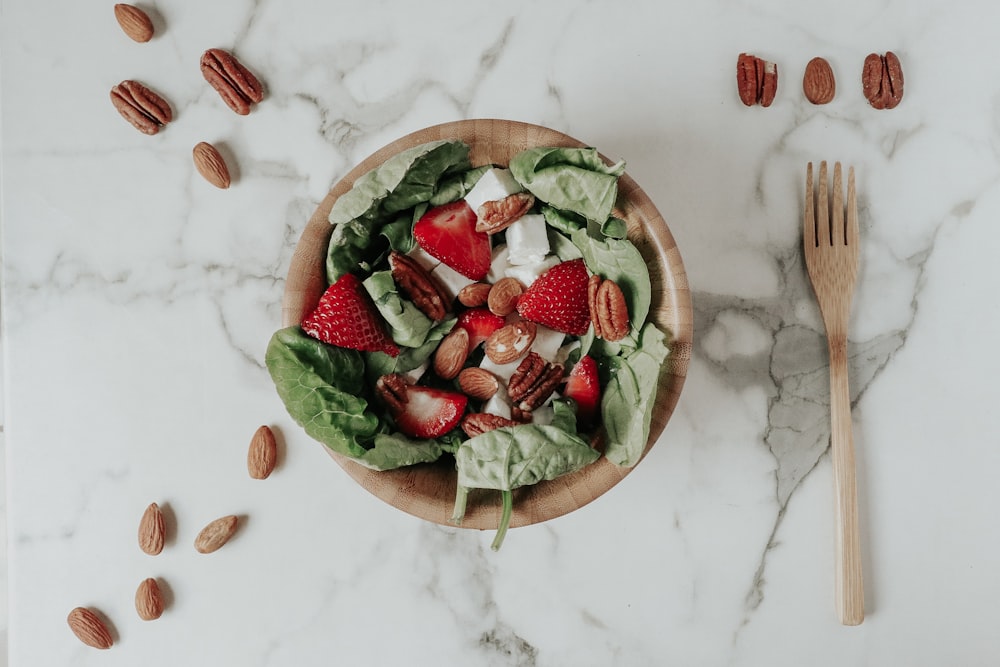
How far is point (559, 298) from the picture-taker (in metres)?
0.89

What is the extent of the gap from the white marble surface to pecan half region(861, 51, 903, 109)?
0.06 feet

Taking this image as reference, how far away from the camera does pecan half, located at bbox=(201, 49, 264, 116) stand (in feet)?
3.44

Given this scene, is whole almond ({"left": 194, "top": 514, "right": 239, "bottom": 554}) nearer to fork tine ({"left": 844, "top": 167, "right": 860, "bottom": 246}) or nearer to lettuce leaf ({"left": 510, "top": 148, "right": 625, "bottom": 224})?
lettuce leaf ({"left": 510, "top": 148, "right": 625, "bottom": 224})

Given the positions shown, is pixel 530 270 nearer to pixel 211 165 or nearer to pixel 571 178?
pixel 571 178

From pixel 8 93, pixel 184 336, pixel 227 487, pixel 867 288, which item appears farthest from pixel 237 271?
pixel 867 288

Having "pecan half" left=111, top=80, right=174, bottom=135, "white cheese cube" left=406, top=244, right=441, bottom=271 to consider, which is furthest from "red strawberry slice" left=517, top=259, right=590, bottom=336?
"pecan half" left=111, top=80, right=174, bottom=135

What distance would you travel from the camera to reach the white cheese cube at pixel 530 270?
93cm

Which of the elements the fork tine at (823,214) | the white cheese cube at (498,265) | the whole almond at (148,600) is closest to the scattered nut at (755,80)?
the fork tine at (823,214)

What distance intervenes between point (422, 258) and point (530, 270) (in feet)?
0.44

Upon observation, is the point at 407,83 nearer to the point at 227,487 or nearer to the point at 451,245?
the point at 451,245

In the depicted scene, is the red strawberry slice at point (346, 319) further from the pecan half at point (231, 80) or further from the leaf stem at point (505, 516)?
the pecan half at point (231, 80)

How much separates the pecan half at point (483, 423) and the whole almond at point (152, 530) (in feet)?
1.58

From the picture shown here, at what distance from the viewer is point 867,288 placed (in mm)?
1073

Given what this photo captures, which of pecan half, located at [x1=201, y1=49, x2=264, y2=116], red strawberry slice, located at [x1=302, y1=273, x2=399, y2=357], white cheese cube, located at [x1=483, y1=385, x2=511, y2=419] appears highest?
pecan half, located at [x1=201, y1=49, x2=264, y2=116]
